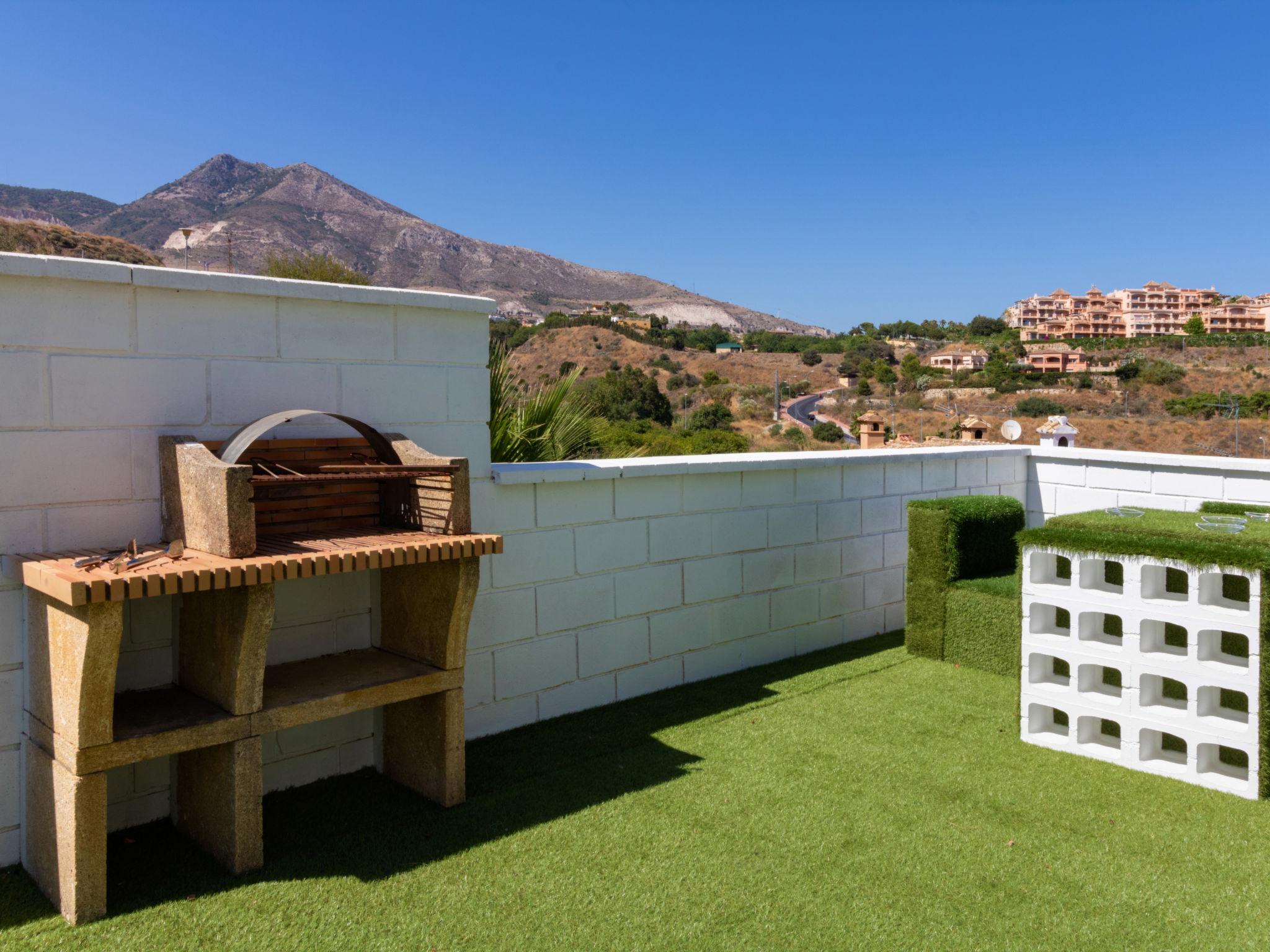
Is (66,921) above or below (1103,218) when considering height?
below

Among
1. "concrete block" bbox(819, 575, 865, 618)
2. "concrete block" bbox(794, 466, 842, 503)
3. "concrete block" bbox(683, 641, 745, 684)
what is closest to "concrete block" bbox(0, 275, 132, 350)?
"concrete block" bbox(683, 641, 745, 684)

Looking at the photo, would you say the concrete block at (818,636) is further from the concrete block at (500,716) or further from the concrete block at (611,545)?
the concrete block at (500,716)

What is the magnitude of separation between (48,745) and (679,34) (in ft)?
152

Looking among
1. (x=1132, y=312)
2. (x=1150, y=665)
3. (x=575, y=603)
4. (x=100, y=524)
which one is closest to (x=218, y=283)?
(x=100, y=524)

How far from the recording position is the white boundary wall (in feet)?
7.72

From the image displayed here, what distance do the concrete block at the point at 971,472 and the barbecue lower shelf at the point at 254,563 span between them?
371 cm

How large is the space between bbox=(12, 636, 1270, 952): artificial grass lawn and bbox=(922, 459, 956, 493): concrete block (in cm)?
205

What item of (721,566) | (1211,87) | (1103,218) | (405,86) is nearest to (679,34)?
(405,86)

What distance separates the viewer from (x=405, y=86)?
44906 mm

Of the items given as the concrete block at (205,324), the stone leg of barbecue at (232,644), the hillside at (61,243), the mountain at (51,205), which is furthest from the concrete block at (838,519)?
the mountain at (51,205)

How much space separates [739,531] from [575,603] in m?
1.04

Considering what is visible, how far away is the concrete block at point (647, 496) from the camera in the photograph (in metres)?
3.77

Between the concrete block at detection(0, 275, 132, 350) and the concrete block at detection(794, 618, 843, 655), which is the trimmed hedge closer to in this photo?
the concrete block at detection(794, 618, 843, 655)

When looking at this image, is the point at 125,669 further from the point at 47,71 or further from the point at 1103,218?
the point at 1103,218
